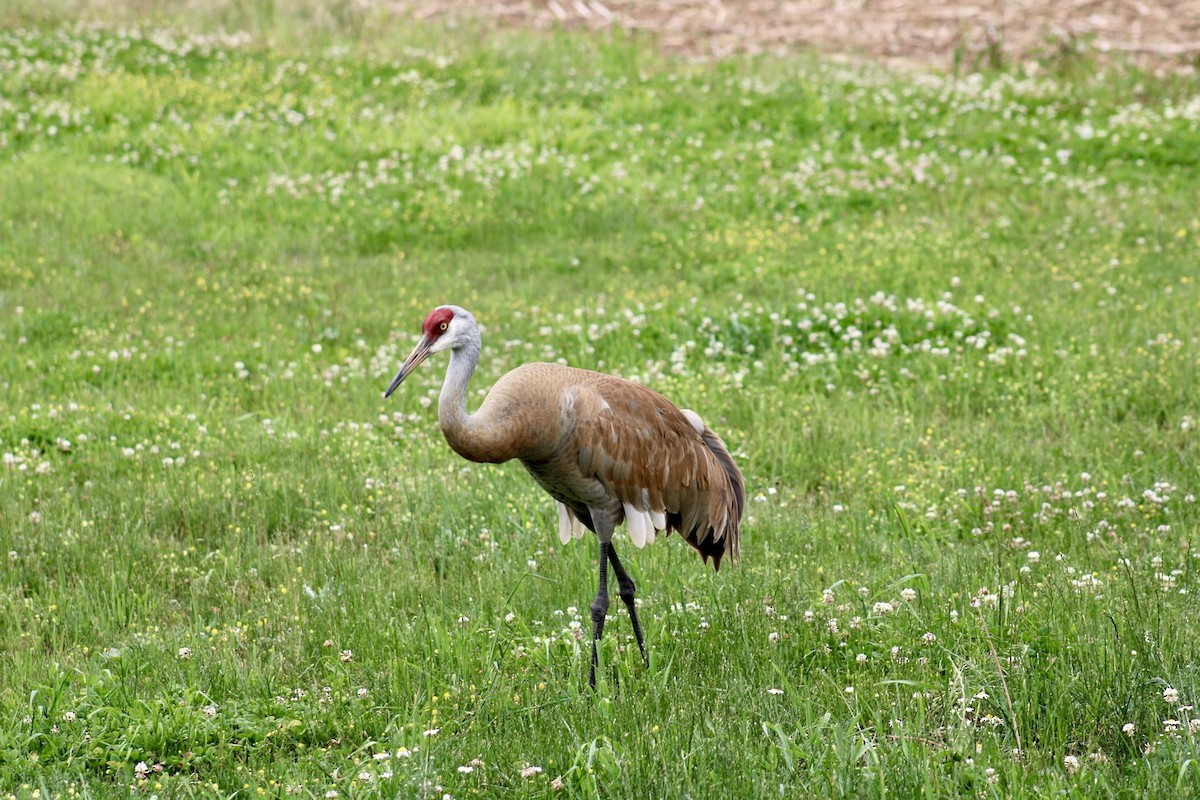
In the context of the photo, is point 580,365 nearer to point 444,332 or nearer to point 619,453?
point 619,453

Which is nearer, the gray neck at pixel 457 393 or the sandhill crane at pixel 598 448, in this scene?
the gray neck at pixel 457 393

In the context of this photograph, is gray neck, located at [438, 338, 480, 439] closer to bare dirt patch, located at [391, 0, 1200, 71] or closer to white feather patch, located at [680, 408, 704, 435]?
white feather patch, located at [680, 408, 704, 435]

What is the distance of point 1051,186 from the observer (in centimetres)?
1220

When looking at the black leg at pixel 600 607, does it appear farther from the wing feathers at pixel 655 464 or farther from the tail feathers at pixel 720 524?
the tail feathers at pixel 720 524

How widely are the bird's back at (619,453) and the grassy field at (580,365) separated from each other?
1.27 feet

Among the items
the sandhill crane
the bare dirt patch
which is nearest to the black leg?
the sandhill crane

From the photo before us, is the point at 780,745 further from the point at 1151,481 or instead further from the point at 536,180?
the point at 536,180

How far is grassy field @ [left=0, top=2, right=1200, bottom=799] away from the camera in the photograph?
14.3ft

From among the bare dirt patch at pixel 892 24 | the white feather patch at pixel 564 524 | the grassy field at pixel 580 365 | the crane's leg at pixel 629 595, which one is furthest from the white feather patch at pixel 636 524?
the bare dirt patch at pixel 892 24

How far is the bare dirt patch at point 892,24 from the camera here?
15.5 m

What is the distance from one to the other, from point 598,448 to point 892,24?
46.3 feet

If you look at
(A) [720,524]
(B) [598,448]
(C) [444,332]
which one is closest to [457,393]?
(C) [444,332]

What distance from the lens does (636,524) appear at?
18.1ft

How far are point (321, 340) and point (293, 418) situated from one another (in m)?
1.58
